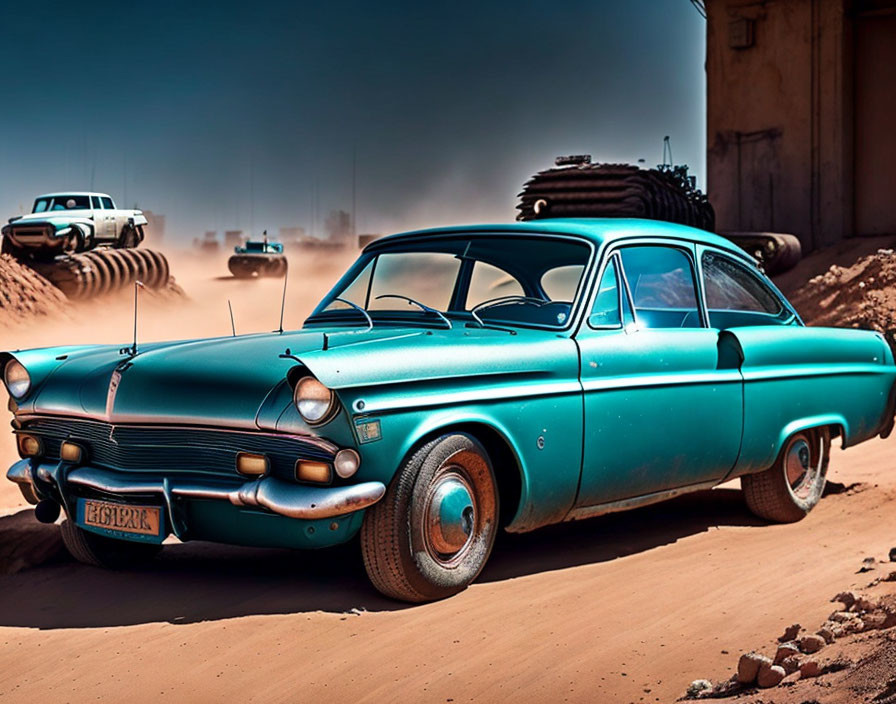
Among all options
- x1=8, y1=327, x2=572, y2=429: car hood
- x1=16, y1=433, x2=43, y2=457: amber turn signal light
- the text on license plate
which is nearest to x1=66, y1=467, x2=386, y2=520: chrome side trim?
the text on license plate

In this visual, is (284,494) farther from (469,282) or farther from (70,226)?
(70,226)

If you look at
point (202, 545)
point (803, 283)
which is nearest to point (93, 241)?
point (803, 283)

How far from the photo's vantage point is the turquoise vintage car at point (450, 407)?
4.47m

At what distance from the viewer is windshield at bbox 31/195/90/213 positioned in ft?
84.9

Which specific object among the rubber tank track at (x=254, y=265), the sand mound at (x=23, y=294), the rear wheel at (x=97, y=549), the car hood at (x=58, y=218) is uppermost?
the car hood at (x=58, y=218)

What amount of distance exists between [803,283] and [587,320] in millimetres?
12543

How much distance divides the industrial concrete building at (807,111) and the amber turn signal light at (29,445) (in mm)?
15615

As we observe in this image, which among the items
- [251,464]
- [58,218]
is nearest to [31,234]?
[58,218]

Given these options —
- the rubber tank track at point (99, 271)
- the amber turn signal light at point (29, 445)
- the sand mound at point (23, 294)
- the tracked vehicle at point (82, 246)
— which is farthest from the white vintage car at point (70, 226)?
the amber turn signal light at point (29, 445)

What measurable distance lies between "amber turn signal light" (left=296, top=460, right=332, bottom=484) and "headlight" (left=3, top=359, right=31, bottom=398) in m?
1.53

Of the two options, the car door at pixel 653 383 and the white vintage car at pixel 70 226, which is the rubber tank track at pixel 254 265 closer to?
the white vintage car at pixel 70 226

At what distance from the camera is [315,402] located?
4359 millimetres

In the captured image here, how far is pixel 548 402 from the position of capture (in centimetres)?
510

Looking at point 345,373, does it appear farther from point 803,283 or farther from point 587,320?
point 803,283
